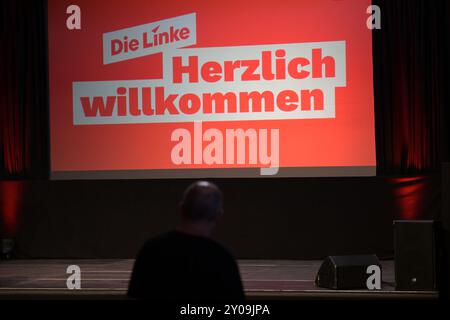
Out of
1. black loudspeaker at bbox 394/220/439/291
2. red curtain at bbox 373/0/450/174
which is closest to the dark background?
red curtain at bbox 373/0/450/174

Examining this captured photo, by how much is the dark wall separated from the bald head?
622 centimetres

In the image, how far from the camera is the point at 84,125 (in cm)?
898

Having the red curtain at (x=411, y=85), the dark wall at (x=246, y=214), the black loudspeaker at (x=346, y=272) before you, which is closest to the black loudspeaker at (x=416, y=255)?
the black loudspeaker at (x=346, y=272)

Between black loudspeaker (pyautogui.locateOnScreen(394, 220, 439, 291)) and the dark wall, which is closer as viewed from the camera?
black loudspeaker (pyautogui.locateOnScreen(394, 220, 439, 291))

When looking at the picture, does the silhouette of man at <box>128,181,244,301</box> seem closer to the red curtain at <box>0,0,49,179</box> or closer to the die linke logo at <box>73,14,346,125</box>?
the die linke logo at <box>73,14,346,125</box>

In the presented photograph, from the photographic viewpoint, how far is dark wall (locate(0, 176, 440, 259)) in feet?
27.9

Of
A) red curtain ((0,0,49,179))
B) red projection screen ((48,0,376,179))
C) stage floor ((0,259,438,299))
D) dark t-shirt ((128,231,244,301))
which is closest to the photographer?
dark t-shirt ((128,231,244,301))

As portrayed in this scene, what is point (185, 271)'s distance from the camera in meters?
2.37

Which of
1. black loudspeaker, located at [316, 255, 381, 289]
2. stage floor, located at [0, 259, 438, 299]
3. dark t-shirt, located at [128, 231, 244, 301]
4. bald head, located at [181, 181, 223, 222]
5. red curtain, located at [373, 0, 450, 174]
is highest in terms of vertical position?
red curtain, located at [373, 0, 450, 174]

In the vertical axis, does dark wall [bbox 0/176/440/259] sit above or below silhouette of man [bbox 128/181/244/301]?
below

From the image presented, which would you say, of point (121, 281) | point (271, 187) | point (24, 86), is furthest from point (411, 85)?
point (24, 86)

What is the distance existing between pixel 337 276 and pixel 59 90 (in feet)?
14.2

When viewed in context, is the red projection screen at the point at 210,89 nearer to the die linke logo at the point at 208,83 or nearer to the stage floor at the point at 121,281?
the die linke logo at the point at 208,83
